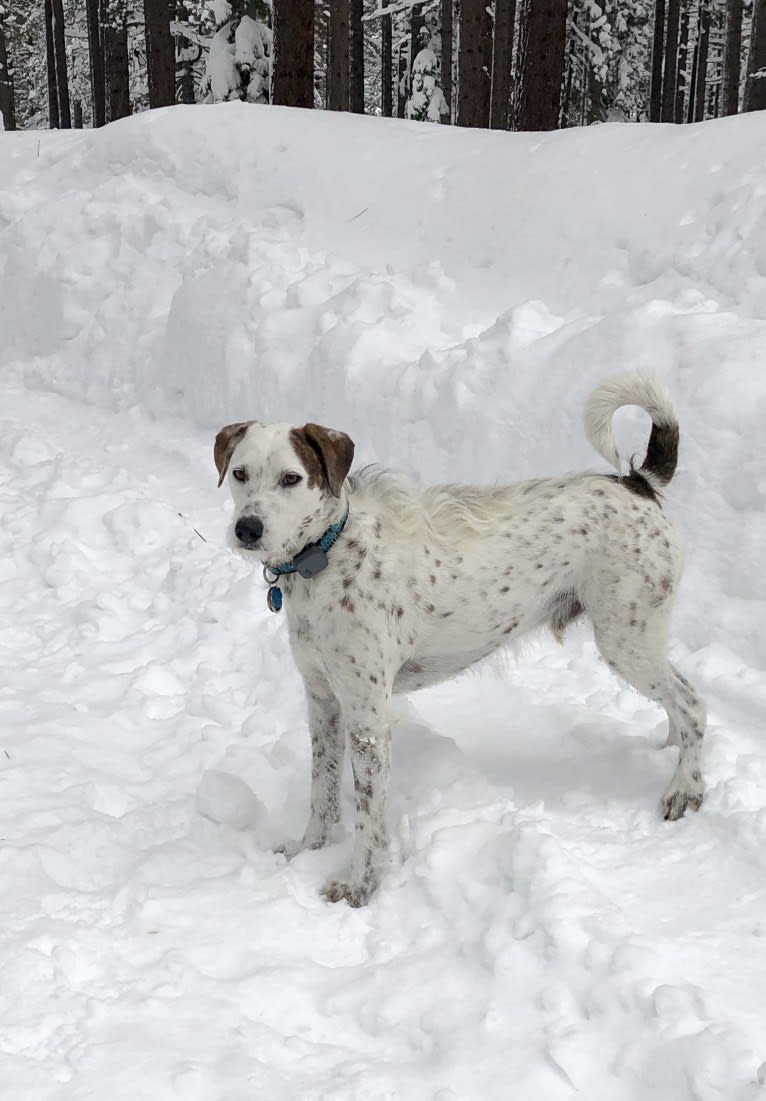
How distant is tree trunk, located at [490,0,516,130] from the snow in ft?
31.5

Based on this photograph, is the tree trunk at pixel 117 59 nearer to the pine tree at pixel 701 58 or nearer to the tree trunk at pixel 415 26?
the tree trunk at pixel 415 26

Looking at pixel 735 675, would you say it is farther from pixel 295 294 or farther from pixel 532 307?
pixel 295 294

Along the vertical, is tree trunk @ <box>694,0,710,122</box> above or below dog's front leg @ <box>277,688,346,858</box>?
above

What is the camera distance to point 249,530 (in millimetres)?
3410

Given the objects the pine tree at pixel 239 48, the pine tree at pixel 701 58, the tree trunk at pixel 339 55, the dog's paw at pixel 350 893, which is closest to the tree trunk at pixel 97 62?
the pine tree at pixel 239 48

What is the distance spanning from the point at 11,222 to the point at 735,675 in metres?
8.88

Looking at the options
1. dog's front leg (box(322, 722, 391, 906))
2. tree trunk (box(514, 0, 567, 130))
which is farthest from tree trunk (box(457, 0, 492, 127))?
dog's front leg (box(322, 722, 391, 906))

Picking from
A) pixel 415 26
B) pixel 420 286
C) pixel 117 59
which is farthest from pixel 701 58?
pixel 420 286

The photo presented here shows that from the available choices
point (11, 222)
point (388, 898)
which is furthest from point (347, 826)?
point (11, 222)

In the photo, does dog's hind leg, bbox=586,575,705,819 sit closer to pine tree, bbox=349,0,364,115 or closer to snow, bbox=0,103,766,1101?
snow, bbox=0,103,766,1101

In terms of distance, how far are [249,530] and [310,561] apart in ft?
1.05

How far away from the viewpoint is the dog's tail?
161 inches

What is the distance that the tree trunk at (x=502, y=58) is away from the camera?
18281 millimetres

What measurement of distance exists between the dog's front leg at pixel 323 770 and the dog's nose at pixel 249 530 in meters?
0.86
